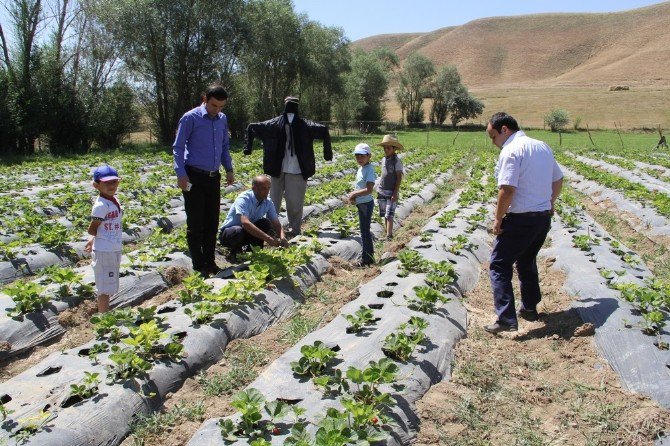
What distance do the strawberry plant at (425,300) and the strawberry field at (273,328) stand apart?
13 mm

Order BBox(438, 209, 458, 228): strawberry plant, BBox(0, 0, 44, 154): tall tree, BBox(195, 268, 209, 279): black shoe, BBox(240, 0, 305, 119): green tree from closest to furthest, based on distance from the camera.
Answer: BBox(195, 268, 209, 279): black shoe < BBox(438, 209, 458, 228): strawberry plant < BBox(0, 0, 44, 154): tall tree < BBox(240, 0, 305, 119): green tree

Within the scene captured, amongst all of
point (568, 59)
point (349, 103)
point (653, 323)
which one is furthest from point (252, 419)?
point (568, 59)

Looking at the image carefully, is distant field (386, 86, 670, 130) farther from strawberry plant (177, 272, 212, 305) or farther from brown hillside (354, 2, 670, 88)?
strawberry plant (177, 272, 212, 305)

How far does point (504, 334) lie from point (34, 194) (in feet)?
34.8

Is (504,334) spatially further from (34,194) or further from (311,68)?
(311,68)

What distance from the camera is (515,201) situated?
4.76m

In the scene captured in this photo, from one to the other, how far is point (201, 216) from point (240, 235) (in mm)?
680

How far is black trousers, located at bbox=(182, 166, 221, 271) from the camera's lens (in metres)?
6.03

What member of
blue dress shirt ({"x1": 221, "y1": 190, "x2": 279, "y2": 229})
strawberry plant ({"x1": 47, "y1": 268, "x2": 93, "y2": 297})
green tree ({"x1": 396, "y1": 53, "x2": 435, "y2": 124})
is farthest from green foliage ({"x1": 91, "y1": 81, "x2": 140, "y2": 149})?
green tree ({"x1": 396, "y1": 53, "x2": 435, "y2": 124})

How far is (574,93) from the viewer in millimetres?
78750

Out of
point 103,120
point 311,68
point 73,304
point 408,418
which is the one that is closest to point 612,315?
point 408,418

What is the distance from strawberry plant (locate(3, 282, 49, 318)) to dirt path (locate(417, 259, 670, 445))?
3.76 metres

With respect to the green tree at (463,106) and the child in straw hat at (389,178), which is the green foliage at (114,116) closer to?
the child in straw hat at (389,178)

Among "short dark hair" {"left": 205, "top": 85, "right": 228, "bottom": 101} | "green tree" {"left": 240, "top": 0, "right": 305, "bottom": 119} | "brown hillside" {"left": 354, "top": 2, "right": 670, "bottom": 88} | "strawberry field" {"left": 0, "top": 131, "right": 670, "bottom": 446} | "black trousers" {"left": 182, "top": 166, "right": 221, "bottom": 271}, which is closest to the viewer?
"strawberry field" {"left": 0, "top": 131, "right": 670, "bottom": 446}
